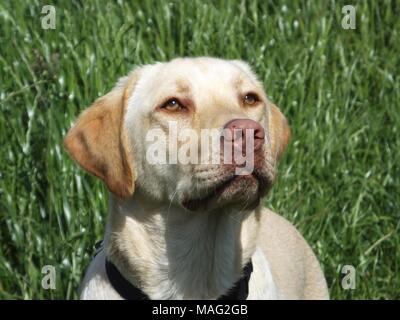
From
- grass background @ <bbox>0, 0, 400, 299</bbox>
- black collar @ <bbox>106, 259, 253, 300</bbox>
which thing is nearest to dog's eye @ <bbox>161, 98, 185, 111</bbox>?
black collar @ <bbox>106, 259, 253, 300</bbox>

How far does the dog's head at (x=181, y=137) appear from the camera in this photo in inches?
142

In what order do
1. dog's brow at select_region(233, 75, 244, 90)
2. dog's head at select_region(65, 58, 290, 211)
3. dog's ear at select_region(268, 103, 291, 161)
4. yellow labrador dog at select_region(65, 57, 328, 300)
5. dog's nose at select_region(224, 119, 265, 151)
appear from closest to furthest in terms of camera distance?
1. dog's nose at select_region(224, 119, 265, 151)
2. dog's head at select_region(65, 58, 290, 211)
3. yellow labrador dog at select_region(65, 57, 328, 300)
4. dog's brow at select_region(233, 75, 244, 90)
5. dog's ear at select_region(268, 103, 291, 161)

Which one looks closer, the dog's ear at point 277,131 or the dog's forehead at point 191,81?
the dog's forehead at point 191,81

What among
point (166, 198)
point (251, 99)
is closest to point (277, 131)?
point (251, 99)

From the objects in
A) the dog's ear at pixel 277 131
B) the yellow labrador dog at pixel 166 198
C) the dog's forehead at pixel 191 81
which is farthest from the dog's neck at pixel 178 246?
the dog's forehead at pixel 191 81

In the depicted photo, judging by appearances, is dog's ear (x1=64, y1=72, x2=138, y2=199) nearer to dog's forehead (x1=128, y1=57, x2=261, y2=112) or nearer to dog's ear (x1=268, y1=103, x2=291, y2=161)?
dog's forehead (x1=128, y1=57, x2=261, y2=112)

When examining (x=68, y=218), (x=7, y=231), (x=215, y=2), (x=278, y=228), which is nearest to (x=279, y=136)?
(x=278, y=228)

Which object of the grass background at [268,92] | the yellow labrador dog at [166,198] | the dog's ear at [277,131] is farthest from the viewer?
the grass background at [268,92]

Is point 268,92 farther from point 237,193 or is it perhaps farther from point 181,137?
point 237,193

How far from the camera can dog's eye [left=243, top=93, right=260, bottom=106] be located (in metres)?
4.00

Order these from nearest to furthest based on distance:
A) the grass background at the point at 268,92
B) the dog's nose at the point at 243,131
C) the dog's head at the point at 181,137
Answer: the dog's nose at the point at 243,131
the dog's head at the point at 181,137
the grass background at the point at 268,92

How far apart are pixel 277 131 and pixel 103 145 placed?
0.79m

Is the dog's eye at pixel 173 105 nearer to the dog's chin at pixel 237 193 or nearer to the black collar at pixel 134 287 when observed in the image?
the dog's chin at pixel 237 193

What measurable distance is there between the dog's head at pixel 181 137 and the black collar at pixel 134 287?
1.05 ft
